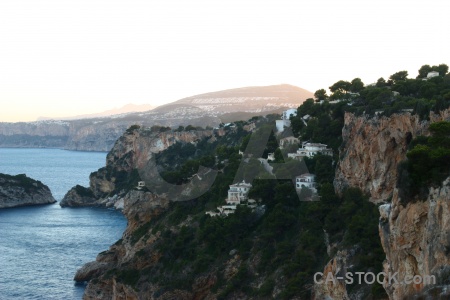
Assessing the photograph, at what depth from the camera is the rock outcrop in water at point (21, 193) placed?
63969mm

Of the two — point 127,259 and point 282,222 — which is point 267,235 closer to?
point 282,222

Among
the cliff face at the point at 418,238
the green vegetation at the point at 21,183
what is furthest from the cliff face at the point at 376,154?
the green vegetation at the point at 21,183

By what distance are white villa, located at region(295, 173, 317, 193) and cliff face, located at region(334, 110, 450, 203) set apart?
250 cm

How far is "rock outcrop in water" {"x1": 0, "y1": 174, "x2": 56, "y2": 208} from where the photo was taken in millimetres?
63969

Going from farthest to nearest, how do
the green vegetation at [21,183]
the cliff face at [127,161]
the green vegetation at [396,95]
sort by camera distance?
the green vegetation at [21,183], the cliff face at [127,161], the green vegetation at [396,95]

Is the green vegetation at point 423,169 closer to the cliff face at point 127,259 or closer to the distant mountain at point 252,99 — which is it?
the cliff face at point 127,259

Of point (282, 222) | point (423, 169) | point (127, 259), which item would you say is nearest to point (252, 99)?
point (127, 259)

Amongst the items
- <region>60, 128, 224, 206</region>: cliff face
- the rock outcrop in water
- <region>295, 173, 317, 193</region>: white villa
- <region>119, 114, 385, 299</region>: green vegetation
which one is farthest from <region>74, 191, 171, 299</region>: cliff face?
the rock outcrop in water

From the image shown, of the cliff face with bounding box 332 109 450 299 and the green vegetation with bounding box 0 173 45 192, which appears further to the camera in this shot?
the green vegetation with bounding box 0 173 45 192

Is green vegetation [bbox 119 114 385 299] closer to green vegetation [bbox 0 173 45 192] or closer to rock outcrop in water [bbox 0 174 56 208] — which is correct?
rock outcrop in water [bbox 0 174 56 208]

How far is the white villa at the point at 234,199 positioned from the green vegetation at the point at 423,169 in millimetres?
15442

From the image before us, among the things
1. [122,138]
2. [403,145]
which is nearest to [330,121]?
[403,145]

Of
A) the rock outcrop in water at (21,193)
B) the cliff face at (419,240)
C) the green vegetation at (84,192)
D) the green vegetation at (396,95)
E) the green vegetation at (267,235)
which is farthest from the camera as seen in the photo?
the green vegetation at (84,192)

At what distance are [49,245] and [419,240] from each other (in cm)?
Answer: 3399
